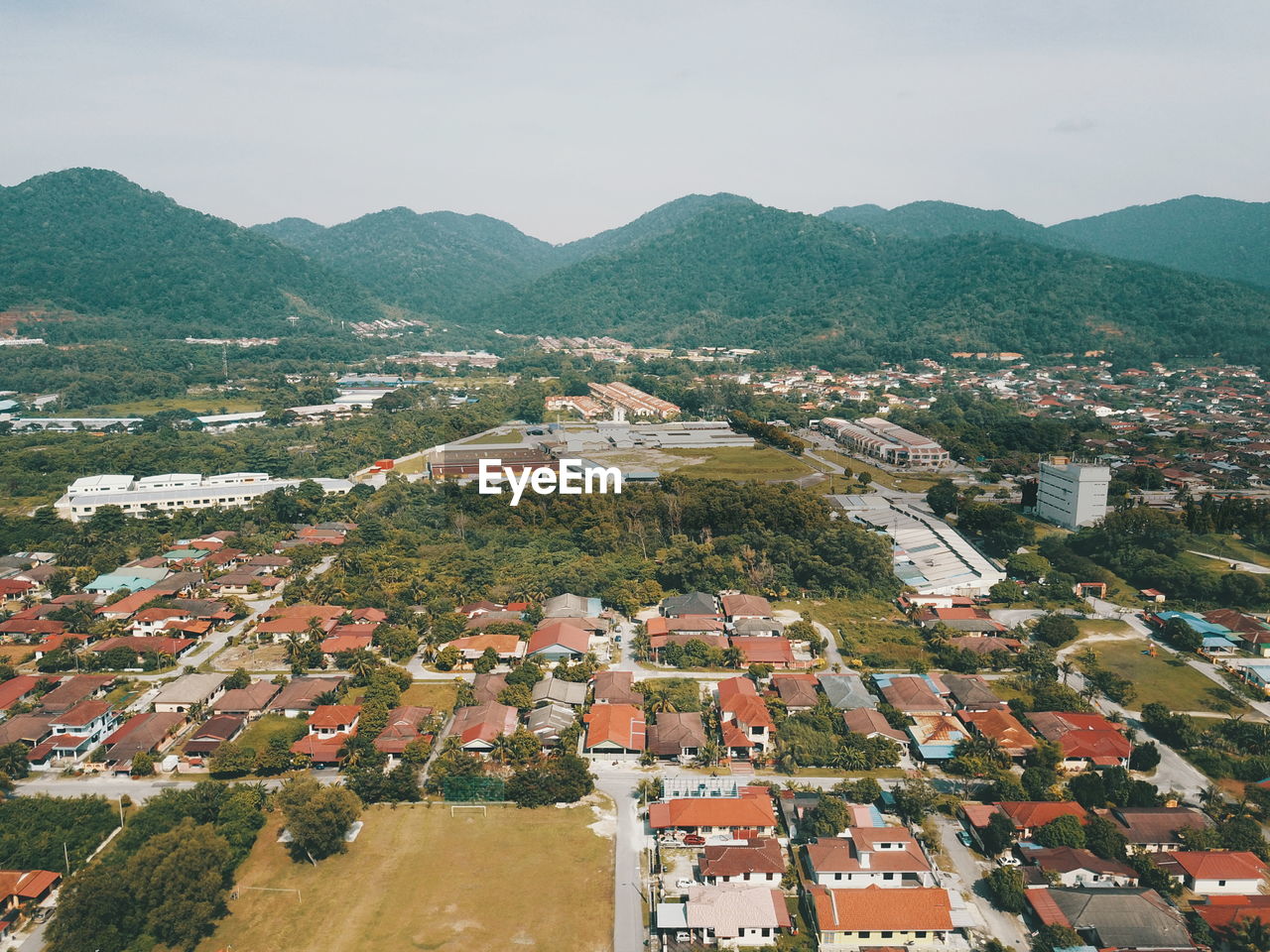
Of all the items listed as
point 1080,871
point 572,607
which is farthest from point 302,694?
point 1080,871

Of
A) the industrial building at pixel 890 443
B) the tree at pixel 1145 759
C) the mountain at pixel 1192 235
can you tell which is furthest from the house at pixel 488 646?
the mountain at pixel 1192 235

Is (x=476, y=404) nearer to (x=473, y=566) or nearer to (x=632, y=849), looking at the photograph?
(x=473, y=566)

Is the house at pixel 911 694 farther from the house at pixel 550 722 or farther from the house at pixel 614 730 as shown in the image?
the house at pixel 550 722

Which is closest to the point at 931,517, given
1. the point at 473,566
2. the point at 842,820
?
the point at 473,566

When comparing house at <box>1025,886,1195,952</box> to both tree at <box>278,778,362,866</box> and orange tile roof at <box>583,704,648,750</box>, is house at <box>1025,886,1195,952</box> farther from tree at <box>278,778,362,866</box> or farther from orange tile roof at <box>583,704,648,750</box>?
tree at <box>278,778,362,866</box>

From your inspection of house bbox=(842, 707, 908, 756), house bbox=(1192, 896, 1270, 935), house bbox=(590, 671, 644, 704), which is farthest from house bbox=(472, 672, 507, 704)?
house bbox=(1192, 896, 1270, 935)

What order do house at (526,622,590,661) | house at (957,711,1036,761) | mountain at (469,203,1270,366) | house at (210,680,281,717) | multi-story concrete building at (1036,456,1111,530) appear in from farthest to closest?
1. mountain at (469,203,1270,366)
2. multi-story concrete building at (1036,456,1111,530)
3. house at (526,622,590,661)
4. house at (210,680,281,717)
5. house at (957,711,1036,761)
